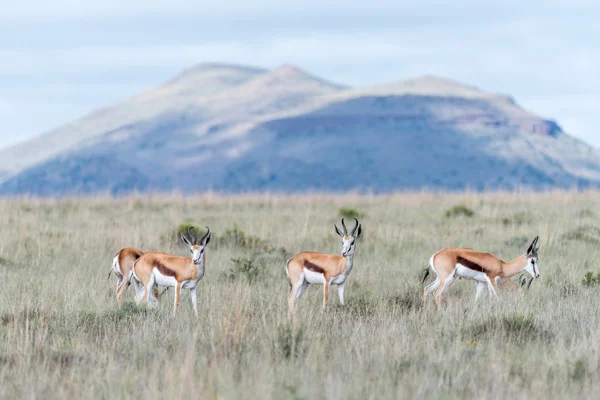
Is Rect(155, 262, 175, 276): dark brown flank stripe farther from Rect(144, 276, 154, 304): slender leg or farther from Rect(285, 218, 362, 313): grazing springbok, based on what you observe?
Rect(285, 218, 362, 313): grazing springbok

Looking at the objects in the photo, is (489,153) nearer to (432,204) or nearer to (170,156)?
(170,156)

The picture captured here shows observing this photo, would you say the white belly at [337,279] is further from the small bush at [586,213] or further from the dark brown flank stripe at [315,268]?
the small bush at [586,213]

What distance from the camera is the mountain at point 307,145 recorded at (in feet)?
483

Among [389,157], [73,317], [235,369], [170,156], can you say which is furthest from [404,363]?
[170,156]

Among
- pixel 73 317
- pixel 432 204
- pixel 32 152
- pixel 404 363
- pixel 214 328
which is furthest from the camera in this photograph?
pixel 32 152

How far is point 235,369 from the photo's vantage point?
687 cm

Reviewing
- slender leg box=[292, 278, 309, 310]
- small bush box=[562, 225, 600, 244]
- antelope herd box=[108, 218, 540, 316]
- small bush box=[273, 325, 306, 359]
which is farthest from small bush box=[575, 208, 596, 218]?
small bush box=[273, 325, 306, 359]

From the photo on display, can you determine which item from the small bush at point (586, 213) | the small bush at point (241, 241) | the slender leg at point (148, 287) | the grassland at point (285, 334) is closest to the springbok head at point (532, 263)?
the grassland at point (285, 334)

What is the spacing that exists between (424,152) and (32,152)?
82.2 meters

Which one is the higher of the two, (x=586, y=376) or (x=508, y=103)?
(x=508, y=103)

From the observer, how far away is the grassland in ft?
20.7

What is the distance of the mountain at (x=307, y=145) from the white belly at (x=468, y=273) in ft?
403

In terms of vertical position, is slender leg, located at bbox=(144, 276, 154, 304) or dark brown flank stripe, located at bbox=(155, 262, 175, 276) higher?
dark brown flank stripe, located at bbox=(155, 262, 175, 276)

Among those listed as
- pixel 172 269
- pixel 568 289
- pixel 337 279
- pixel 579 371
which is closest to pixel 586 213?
pixel 568 289
